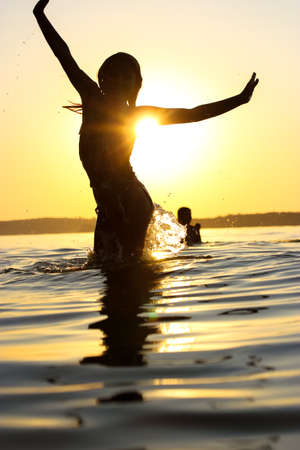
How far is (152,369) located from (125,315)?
152 centimetres

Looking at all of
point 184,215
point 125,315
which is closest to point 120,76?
point 125,315

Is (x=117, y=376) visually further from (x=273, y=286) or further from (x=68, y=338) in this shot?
(x=273, y=286)

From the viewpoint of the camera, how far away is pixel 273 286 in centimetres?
557

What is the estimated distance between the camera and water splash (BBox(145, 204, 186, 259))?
29.6 feet

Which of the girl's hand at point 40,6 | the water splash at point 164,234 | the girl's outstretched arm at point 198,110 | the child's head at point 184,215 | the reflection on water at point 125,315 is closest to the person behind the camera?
the reflection on water at point 125,315

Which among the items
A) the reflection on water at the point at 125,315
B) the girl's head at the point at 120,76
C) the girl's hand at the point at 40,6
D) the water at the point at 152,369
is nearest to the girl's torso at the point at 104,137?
the girl's head at the point at 120,76

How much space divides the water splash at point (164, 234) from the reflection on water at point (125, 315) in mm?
1953

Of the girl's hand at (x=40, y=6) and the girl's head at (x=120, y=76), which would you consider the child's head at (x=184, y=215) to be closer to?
the girl's head at (x=120, y=76)

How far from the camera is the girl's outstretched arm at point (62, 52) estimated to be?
639 cm

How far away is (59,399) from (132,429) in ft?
1.46

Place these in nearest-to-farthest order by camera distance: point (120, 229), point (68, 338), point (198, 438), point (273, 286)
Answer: point (198, 438)
point (68, 338)
point (273, 286)
point (120, 229)

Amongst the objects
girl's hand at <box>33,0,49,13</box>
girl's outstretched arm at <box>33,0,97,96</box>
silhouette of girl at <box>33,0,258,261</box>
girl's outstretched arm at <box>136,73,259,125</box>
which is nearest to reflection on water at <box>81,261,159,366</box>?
silhouette of girl at <box>33,0,258,261</box>

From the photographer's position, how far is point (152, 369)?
2570 millimetres

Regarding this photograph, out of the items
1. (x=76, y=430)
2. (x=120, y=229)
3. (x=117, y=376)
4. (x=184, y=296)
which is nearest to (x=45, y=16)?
(x=120, y=229)
